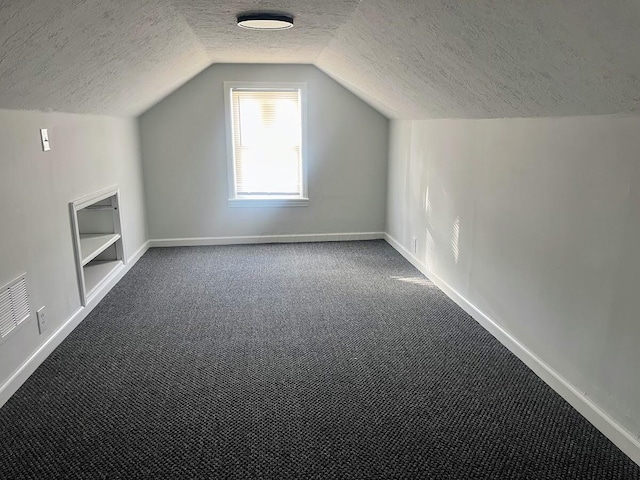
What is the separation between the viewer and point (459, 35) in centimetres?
217

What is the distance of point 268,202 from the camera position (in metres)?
5.52

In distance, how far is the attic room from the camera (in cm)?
194

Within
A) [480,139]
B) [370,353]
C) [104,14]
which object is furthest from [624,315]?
[104,14]

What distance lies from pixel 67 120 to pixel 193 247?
236cm

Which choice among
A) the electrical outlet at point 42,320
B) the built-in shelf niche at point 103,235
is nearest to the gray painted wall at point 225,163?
the built-in shelf niche at point 103,235

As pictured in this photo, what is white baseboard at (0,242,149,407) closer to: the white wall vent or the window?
the white wall vent

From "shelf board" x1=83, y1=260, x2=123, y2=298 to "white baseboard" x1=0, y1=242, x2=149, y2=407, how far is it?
0.15 ft

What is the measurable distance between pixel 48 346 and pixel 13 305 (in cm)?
47

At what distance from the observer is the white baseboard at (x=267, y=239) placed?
548 centimetres

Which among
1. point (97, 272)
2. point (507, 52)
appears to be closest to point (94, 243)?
point (97, 272)

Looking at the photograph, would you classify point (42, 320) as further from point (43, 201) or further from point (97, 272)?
point (97, 272)

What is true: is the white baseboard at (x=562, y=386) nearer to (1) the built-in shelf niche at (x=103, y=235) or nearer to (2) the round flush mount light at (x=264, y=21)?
(2) the round flush mount light at (x=264, y=21)

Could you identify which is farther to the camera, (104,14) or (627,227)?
(104,14)

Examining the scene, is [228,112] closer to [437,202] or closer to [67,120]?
[67,120]
